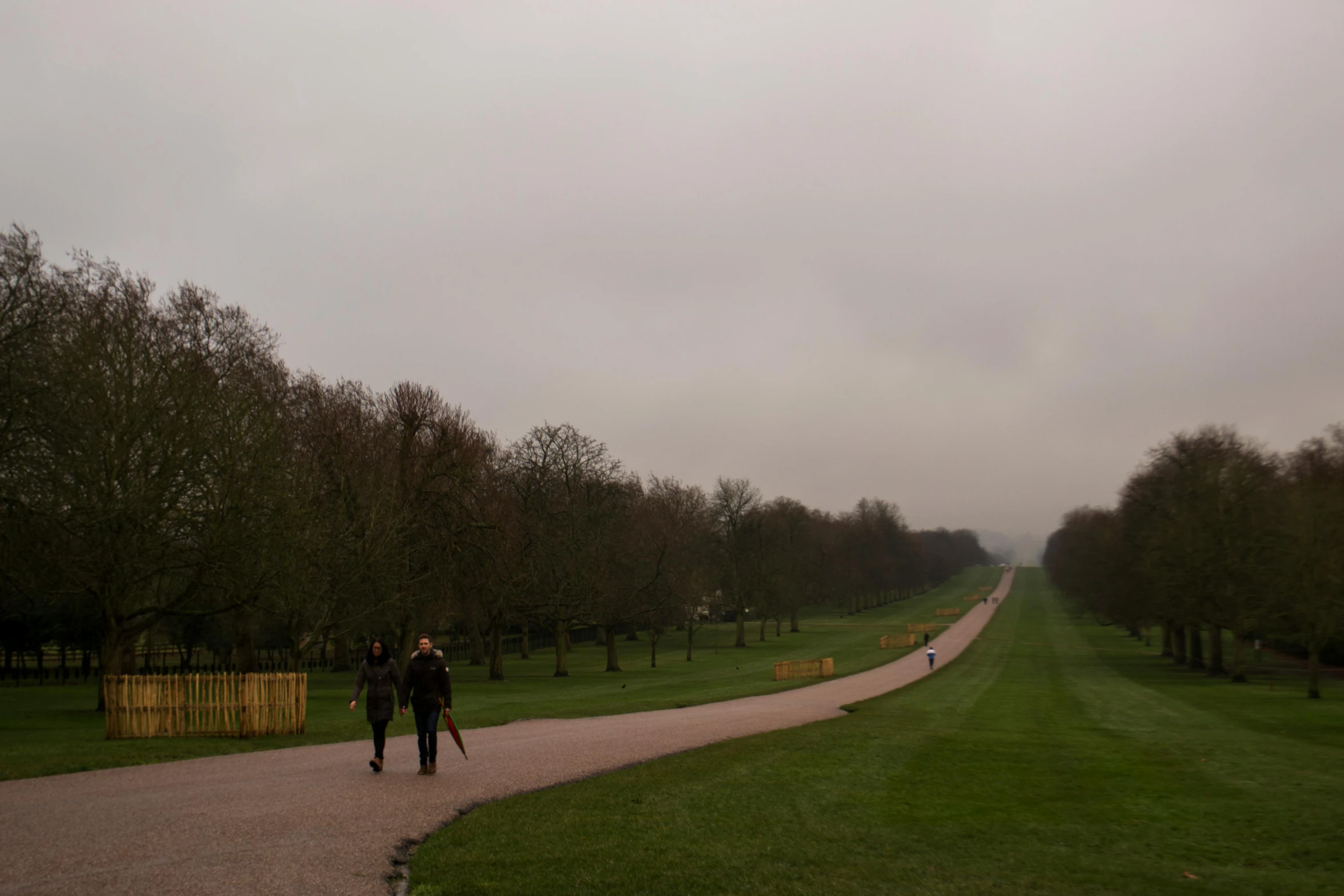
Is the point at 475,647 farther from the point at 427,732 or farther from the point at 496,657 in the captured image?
the point at 427,732

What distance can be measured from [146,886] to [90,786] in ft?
21.1

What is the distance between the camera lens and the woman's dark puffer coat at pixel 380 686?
14031 millimetres

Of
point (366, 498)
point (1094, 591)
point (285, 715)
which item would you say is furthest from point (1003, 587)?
point (285, 715)

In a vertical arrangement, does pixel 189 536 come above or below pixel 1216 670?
above

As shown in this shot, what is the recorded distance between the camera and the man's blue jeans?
44.9ft

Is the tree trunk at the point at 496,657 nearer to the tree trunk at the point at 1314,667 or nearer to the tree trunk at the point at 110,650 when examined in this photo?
the tree trunk at the point at 110,650

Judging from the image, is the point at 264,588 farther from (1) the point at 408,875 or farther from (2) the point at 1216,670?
(2) the point at 1216,670

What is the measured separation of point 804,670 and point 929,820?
35.5 meters

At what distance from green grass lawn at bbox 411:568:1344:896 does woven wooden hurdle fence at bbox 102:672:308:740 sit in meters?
9.75

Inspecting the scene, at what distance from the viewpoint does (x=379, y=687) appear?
14109 millimetres

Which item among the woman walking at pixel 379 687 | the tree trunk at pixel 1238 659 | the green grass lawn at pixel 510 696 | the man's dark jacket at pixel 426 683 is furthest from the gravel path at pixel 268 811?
the tree trunk at pixel 1238 659

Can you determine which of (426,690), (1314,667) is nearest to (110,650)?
(426,690)

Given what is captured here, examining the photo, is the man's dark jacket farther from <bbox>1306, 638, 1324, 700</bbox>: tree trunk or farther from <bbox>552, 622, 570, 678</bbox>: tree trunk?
<bbox>1306, 638, 1324, 700</bbox>: tree trunk

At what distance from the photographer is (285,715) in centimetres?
2014
